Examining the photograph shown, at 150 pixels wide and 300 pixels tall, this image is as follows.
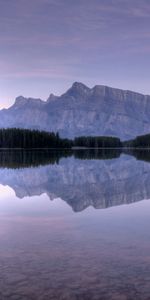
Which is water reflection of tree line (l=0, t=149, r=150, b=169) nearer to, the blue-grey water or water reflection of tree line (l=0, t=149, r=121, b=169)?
water reflection of tree line (l=0, t=149, r=121, b=169)

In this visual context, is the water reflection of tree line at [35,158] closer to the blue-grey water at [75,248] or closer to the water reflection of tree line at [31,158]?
the water reflection of tree line at [31,158]

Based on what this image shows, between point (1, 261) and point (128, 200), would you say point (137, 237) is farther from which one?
point (128, 200)

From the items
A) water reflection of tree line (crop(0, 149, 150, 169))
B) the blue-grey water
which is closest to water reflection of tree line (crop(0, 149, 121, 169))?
water reflection of tree line (crop(0, 149, 150, 169))

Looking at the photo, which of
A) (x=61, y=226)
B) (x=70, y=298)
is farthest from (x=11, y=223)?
(x=70, y=298)

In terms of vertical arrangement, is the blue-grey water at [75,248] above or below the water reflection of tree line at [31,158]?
below

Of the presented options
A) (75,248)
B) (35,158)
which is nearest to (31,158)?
(35,158)

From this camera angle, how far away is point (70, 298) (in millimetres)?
10219

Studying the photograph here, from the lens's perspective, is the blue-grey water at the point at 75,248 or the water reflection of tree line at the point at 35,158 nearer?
the blue-grey water at the point at 75,248

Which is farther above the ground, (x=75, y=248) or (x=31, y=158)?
(x=31, y=158)

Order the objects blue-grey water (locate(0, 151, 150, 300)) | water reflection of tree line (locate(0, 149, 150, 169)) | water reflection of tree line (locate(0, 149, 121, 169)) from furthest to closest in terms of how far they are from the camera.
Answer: water reflection of tree line (locate(0, 149, 150, 169))
water reflection of tree line (locate(0, 149, 121, 169))
blue-grey water (locate(0, 151, 150, 300))

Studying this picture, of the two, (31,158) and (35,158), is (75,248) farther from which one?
(31,158)

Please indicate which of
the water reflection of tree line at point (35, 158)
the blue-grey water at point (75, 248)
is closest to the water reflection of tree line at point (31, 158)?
the water reflection of tree line at point (35, 158)

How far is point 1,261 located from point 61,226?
6.74m

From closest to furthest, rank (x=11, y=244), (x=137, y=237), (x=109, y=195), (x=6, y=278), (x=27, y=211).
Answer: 1. (x=6, y=278)
2. (x=11, y=244)
3. (x=137, y=237)
4. (x=27, y=211)
5. (x=109, y=195)
